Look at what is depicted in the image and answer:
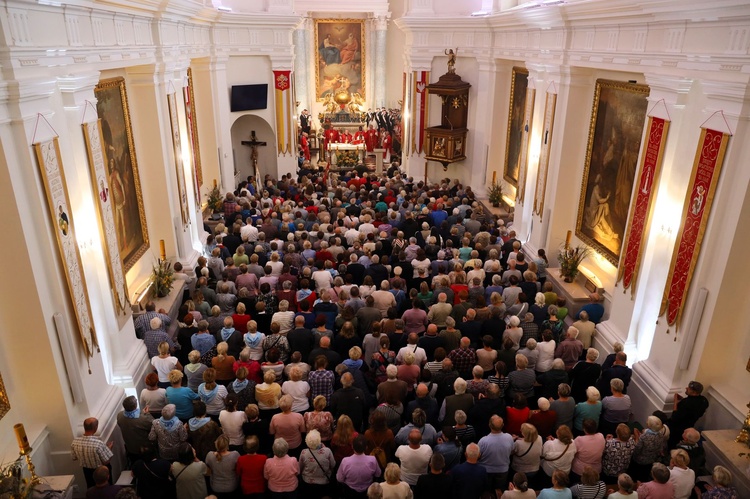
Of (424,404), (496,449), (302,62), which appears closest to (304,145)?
(302,62)

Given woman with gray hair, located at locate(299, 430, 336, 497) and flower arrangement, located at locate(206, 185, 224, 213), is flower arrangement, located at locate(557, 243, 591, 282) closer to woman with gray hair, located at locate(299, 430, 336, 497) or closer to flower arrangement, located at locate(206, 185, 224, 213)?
woman with gray hair, located at locate(299, 430, 336, 497)

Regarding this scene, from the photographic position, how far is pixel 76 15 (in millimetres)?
6164

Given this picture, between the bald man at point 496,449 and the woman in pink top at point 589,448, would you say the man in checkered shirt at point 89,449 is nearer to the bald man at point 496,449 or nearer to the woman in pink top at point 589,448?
the bald man at point 496,449

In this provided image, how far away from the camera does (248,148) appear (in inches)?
714

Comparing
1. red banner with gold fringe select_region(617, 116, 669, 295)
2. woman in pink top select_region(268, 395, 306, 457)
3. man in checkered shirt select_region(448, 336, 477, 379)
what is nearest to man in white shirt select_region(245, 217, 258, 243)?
man in checkered shirt select_region(448, 336, 477, 379)

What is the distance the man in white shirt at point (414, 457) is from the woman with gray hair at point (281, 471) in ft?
3.55

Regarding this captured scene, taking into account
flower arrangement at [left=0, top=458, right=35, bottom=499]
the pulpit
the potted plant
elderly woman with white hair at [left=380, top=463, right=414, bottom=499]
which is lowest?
the potted plant

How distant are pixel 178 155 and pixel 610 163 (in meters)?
7.83

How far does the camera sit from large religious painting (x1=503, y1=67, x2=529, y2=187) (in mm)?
13992

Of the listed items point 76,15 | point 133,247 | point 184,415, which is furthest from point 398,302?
point 76,15

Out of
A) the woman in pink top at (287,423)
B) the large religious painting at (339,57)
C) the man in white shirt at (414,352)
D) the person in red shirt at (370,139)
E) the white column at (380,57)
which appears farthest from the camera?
the large religious painting at (339,57)

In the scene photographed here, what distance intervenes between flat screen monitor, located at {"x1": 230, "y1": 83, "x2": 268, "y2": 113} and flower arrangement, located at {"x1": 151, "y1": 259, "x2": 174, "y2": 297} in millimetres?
8077

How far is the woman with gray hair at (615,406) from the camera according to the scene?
6.39 meters

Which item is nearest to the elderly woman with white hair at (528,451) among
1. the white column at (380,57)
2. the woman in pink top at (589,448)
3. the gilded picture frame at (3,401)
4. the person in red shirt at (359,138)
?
the woman in pink top at (589,448)
